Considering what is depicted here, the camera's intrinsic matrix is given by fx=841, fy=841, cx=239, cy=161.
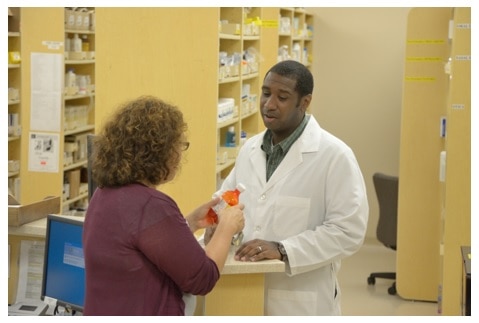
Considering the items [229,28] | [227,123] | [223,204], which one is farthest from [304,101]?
[229,28]

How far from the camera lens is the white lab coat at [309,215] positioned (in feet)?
9.73

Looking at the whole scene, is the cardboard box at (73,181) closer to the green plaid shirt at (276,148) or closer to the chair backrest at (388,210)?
the chair backrest at (388,210)

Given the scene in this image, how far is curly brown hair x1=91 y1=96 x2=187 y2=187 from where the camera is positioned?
229 cm

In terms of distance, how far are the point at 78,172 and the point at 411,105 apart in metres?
3.19

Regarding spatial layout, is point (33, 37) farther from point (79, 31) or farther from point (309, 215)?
point (309, 215)

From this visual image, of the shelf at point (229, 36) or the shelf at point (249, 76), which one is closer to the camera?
the shelf at point (229, 36)

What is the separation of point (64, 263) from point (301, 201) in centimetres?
95

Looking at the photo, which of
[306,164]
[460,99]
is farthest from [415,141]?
[306,164]

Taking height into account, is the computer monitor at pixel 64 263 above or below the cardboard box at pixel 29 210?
below

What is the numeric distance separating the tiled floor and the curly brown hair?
478cm

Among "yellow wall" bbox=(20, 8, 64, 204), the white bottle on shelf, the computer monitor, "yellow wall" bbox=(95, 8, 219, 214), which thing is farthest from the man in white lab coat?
the white bottle on shelf

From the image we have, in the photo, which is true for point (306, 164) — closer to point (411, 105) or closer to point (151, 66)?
point (151, 66)

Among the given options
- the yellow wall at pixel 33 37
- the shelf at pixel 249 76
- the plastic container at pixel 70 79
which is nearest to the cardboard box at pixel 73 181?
the plastic container at pixel 70 79

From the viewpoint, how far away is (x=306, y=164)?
3.10 metres
